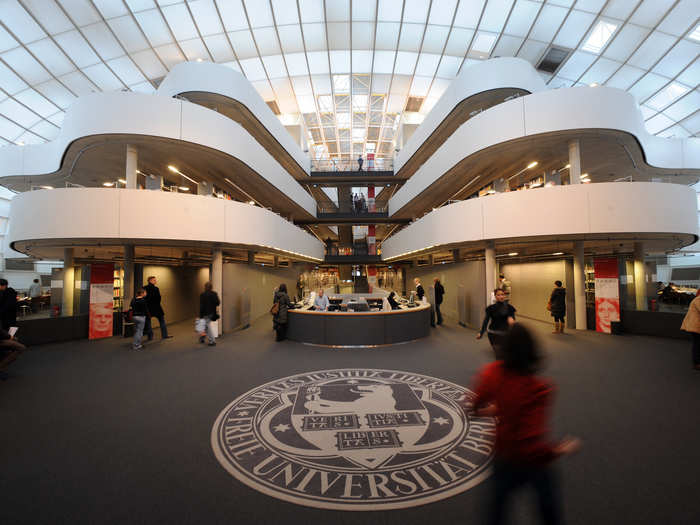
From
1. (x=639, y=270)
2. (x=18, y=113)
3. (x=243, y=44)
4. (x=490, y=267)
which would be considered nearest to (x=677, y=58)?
(x=639, y=270)

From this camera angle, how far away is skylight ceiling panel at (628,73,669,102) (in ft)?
60.8

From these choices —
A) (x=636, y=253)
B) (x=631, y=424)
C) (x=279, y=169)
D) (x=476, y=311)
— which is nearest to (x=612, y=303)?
(x=636, y=253)

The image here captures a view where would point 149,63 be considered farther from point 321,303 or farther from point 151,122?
point 321,303

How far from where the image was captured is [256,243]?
1103 centimetres

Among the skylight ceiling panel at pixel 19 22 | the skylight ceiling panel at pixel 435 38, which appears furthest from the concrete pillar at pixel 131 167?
the skylight ceiling panel at pixel 435 38

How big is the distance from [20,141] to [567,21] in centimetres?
3611

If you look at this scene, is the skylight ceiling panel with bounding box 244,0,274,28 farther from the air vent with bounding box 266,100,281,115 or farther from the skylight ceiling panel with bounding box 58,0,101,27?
the skylight ceiling panel with bounding box 58,0,101,27

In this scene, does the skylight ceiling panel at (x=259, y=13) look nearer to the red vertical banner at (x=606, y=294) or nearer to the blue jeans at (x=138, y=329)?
the blue jeans at (x=138, y=329)

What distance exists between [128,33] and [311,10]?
10.9m

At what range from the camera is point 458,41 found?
1959cm

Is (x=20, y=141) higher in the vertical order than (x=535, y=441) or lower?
higher

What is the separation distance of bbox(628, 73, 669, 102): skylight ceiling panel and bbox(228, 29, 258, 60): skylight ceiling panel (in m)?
25.0

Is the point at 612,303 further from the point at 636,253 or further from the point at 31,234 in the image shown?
the point at 31,234

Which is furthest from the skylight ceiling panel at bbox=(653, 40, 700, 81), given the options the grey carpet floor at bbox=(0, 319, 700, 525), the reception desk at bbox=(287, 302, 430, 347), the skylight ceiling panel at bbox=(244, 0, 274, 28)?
the skylight ceiling panel at bbox=(244, 0, 274, 28)
